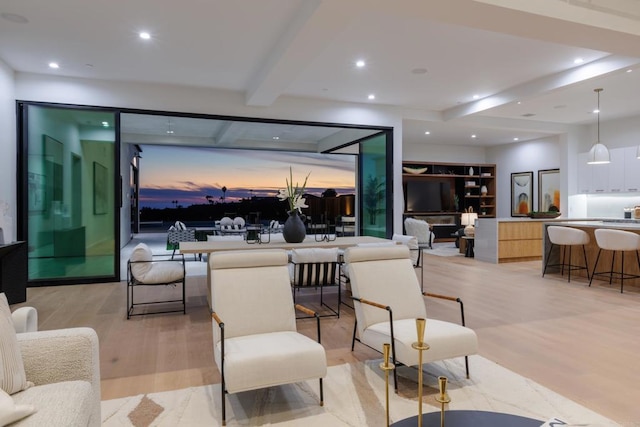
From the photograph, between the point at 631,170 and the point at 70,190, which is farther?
the point at 631,170

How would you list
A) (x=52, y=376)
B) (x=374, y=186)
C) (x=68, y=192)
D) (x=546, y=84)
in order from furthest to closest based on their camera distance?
(x=374, y=186), (x=546, y=84), (x=68, y=192), (x=52, y=376)

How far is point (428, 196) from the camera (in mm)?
12688

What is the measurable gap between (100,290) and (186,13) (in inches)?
158

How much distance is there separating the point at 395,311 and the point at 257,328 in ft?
3.59

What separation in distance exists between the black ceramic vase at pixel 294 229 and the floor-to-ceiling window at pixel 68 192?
3.23 m

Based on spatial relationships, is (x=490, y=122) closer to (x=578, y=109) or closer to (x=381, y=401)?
(x=578, y=109)

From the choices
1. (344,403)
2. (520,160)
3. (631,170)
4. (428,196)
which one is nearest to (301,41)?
(344,403)

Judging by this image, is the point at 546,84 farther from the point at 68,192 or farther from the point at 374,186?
the point at 68,192

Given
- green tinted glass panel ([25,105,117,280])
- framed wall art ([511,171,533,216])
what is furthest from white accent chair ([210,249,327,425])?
framed wall art ([511,171,533,216])

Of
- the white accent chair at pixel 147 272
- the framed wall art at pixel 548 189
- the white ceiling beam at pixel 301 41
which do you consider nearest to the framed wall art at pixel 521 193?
the framed wall art at pixel 548 189

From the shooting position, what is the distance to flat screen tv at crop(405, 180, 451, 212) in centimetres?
1253

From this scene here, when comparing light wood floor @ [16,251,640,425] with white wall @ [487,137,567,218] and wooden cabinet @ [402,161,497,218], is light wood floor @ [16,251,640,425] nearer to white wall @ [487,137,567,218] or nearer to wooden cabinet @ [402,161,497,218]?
white wall @ [487,137,567,218]

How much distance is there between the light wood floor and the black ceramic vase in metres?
1.05

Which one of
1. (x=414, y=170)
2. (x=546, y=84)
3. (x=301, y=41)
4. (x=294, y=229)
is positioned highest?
(x=546, y=84)
